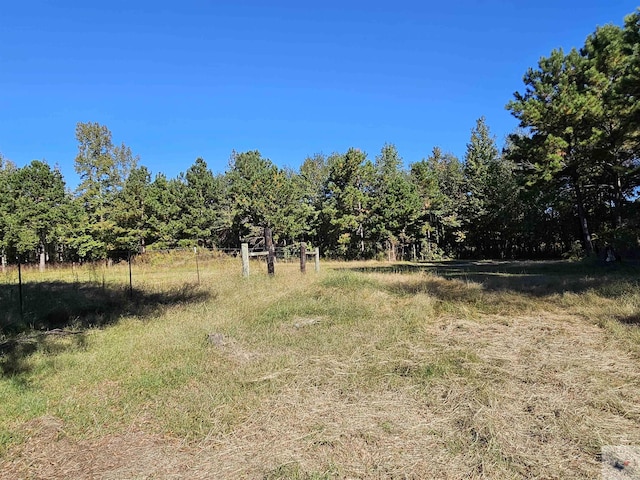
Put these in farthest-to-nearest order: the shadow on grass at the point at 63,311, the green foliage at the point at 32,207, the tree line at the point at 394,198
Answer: the green foliage at the point at 32,207 < the tree line at the point at 394,198 < the shadow on grass at the point at 63,311

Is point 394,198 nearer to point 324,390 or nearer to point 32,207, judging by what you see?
point 32,207

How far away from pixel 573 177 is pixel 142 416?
22362 mm

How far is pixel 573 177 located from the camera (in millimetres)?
20000

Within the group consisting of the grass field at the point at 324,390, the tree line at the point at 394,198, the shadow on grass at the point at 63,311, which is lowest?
the grass field at the point at 324,390

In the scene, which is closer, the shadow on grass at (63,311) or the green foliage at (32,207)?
the shadow on grass at (63,311)

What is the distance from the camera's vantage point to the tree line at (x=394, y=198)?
60.5ft

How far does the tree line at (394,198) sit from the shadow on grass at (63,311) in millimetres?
17837

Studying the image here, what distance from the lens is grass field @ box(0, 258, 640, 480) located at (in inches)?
115

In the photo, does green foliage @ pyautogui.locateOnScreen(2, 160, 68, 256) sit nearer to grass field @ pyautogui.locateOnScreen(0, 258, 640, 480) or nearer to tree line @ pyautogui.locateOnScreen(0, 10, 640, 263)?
tree line @ pyautogui.locateOnScreen(0, 10, 640, 263)

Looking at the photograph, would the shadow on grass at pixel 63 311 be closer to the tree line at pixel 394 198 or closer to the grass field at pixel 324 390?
the grass field at pixel 324 390

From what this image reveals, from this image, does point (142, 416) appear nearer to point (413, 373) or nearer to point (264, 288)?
point (413, 373)

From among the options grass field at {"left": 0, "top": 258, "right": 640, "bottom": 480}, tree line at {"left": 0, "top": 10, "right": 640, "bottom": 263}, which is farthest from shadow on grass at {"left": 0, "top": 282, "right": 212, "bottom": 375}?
tree line at {"left": 0, "top": 10, "right": 640, "bottom": 263}

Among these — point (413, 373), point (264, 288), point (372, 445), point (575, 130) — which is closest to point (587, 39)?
point (575, 130)

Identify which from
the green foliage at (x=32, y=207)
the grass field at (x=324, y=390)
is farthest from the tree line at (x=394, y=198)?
the grass field at (x=324, y=390)
